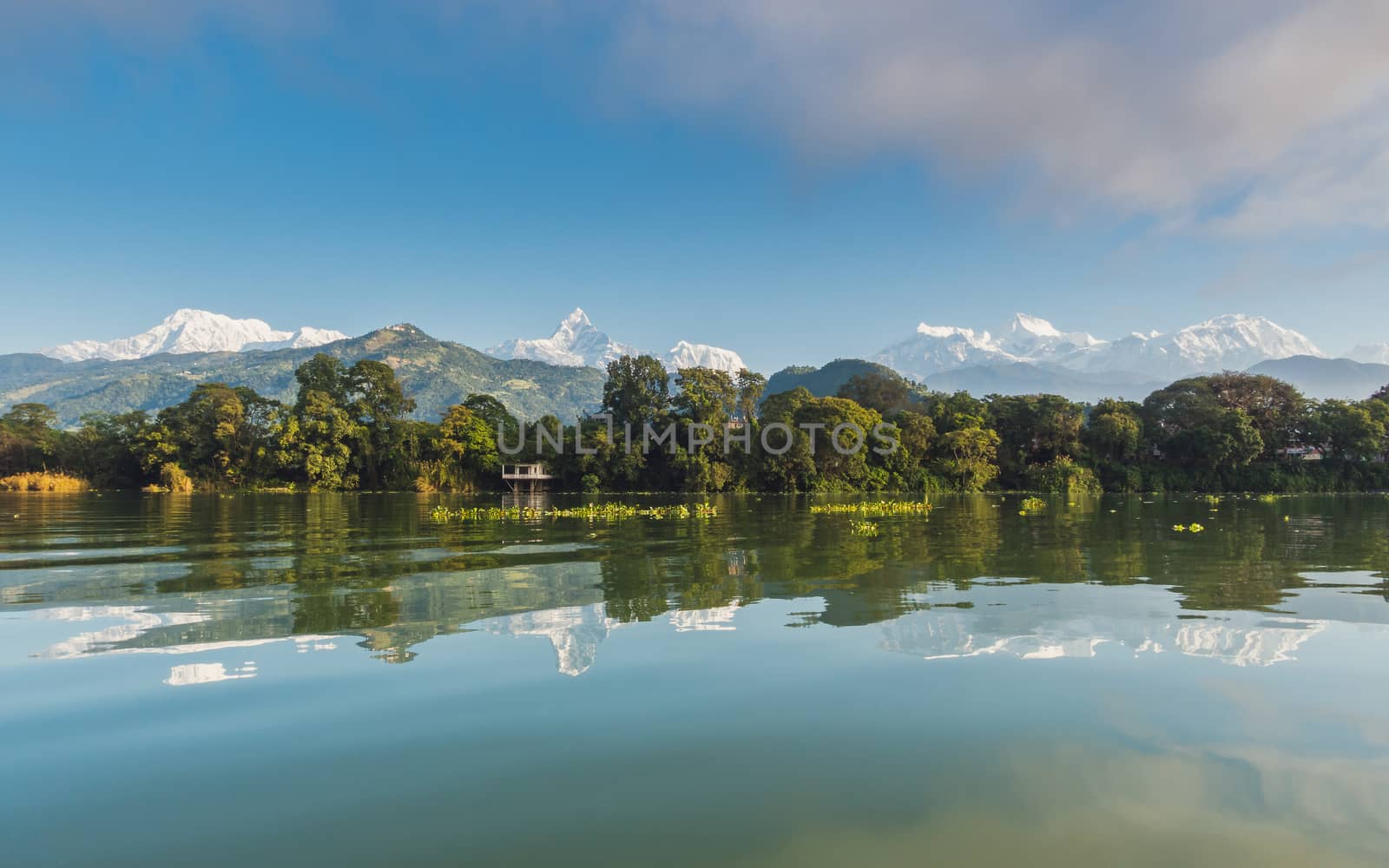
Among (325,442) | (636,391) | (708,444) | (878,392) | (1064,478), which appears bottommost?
(1064,478)

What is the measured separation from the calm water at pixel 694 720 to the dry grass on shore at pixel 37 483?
161 feet

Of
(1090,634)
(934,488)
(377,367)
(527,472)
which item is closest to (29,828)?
(1090,634)

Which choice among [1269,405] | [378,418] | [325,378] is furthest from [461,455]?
[1269,405]

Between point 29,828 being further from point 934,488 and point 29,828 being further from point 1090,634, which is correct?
point 934,488

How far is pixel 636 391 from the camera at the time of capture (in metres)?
55.4

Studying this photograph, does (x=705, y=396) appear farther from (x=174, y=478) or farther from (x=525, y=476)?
(x=174, y=478)

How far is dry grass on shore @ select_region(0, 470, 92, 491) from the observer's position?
45.8 meters

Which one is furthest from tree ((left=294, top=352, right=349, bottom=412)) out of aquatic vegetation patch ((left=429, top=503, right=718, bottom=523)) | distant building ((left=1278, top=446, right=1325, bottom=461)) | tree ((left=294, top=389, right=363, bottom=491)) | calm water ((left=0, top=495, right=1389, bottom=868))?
distant building ((left=1278, top=446, right=1325, bottom=461))

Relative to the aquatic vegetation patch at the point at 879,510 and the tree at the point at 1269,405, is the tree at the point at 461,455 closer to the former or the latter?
the aquatic vegetation patch at the point at 879,510

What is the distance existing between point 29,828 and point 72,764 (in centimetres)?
81

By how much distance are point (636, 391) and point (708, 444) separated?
7745mm

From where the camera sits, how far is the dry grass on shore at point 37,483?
45844 mm

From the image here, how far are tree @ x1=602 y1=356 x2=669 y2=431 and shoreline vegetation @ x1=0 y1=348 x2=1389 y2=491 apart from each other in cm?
15

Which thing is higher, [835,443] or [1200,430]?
[1200,430]
